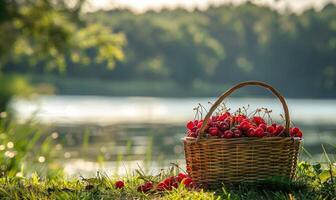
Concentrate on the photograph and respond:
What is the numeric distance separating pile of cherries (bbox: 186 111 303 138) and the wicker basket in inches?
2.3

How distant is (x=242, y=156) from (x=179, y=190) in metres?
0.52

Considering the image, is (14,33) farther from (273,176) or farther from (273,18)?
(273,18)

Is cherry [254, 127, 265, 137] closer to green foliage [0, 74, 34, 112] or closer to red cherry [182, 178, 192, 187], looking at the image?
red cherry [182, 178, 192, 187]

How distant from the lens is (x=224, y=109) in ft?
16.2

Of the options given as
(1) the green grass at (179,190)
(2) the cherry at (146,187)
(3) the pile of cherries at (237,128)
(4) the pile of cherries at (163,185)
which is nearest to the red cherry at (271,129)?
(3) the pile of cherries at (237,128)

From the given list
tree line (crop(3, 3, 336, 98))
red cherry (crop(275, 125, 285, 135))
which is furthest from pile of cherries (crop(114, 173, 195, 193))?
tree line (crop(3, 3, 336, 98))

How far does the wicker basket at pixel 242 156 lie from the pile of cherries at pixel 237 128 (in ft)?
0.19

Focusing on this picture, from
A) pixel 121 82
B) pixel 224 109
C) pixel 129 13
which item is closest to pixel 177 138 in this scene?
pixel 224 109

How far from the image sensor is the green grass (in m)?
4.19

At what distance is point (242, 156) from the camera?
4414 mm

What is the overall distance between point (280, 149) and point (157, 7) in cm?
9735

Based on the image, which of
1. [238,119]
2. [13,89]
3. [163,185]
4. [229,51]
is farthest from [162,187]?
[229,51]

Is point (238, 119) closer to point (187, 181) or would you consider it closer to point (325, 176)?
point (187, 181)

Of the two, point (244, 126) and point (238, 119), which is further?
point (238, 119)
